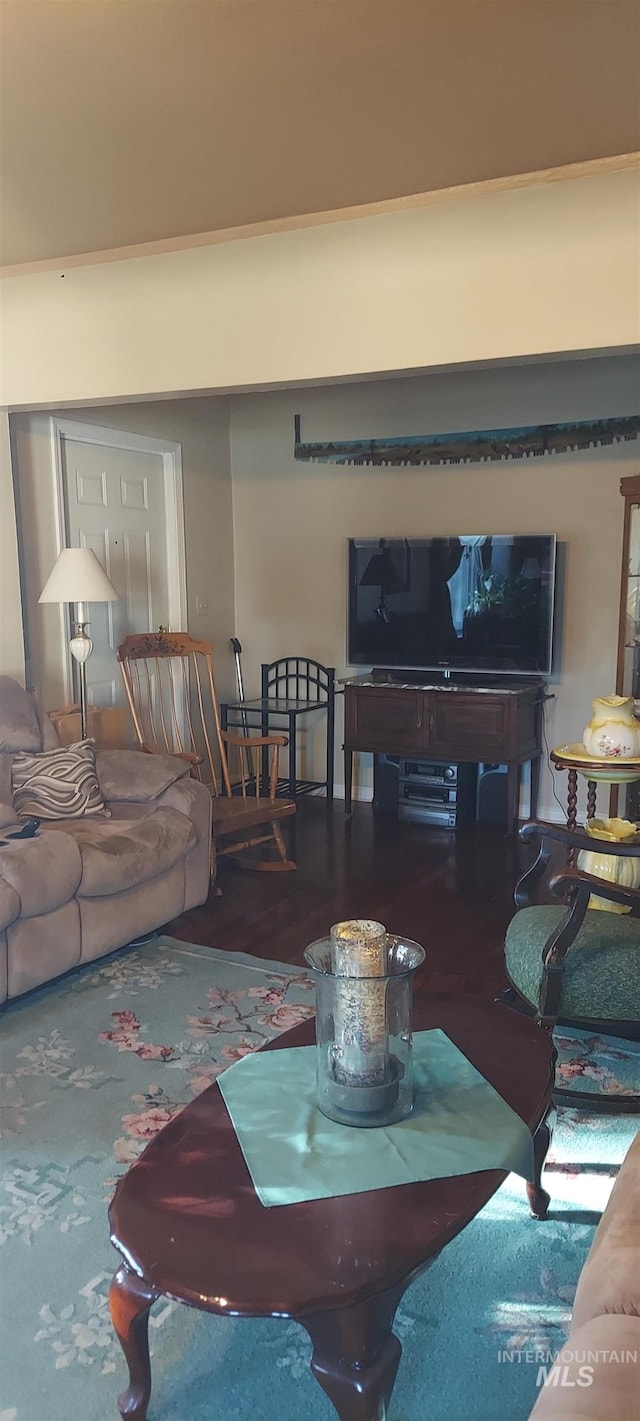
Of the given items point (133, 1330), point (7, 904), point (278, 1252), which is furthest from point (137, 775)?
point (278, 1252)

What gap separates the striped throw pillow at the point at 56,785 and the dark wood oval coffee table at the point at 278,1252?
6.91 ft

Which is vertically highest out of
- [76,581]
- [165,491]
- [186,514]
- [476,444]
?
[476,444]

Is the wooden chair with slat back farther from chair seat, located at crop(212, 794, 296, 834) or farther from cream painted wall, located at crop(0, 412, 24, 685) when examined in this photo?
cream painted wall, located at crop(0, 412, 24, 685)

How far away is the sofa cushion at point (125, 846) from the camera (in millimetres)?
3086

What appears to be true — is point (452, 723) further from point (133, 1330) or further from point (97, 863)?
point (133, 1330)

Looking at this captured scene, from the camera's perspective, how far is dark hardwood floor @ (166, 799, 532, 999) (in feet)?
10.8

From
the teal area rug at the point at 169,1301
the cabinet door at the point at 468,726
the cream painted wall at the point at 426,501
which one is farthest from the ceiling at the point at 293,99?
the cabinet door at the point at 468,726

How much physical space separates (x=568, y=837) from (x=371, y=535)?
3234mm

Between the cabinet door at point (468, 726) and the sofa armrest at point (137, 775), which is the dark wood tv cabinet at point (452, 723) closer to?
the cabinet door at point (468, 726)

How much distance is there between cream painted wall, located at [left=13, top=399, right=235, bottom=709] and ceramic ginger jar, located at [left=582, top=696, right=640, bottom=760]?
8.50ft

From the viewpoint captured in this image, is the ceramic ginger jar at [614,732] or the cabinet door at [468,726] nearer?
the ceramic ginger jar at [614,732]

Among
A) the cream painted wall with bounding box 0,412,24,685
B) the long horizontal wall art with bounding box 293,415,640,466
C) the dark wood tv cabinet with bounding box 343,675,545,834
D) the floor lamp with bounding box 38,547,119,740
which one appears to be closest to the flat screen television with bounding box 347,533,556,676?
the dark wood tv cabinet with bounding box 343,675,545,834

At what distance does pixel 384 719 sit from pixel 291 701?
2.53ft

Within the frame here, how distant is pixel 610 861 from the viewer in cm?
271
